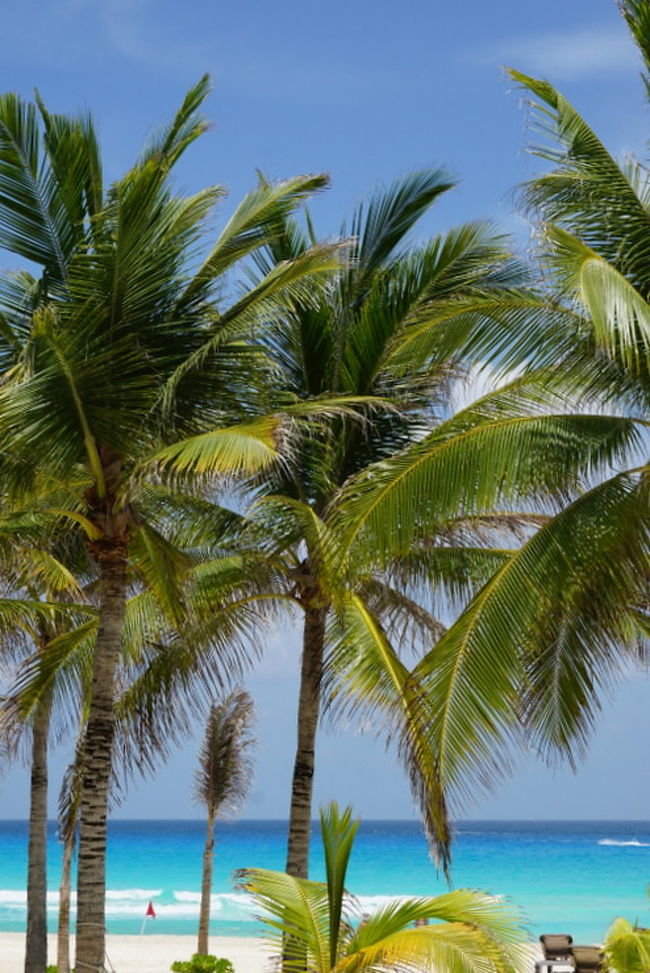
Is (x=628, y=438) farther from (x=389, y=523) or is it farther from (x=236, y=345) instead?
(x=236, y=345)

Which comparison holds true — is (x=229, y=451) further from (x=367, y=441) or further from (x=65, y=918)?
(x=65, y=918)

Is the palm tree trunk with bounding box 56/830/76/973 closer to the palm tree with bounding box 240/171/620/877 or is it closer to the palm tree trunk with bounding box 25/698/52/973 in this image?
the palm tree trunk with bounding box 25/698/52/973

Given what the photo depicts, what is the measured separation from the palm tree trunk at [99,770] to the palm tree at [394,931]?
9.71ft

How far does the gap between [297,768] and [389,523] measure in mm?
4062

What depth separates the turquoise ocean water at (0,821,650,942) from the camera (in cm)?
5116

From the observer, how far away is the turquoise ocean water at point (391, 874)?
168 feet

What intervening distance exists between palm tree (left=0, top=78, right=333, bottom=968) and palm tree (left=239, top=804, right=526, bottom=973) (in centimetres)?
309

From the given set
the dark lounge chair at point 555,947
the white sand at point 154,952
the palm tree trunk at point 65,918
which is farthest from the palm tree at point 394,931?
the white sand at point 154,952

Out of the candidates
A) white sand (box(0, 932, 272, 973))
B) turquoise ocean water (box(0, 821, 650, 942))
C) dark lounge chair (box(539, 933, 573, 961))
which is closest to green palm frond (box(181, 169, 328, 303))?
dark lounge chair (box(539, 933, 573, 961))

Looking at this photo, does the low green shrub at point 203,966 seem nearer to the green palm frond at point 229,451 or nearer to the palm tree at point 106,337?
the palm tree at point 106,337

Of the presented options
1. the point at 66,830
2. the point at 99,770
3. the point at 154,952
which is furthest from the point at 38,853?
the point at 154,952

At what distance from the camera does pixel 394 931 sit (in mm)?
7379

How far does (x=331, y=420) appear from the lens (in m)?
13.1

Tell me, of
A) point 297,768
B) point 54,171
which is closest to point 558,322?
point 54,171
